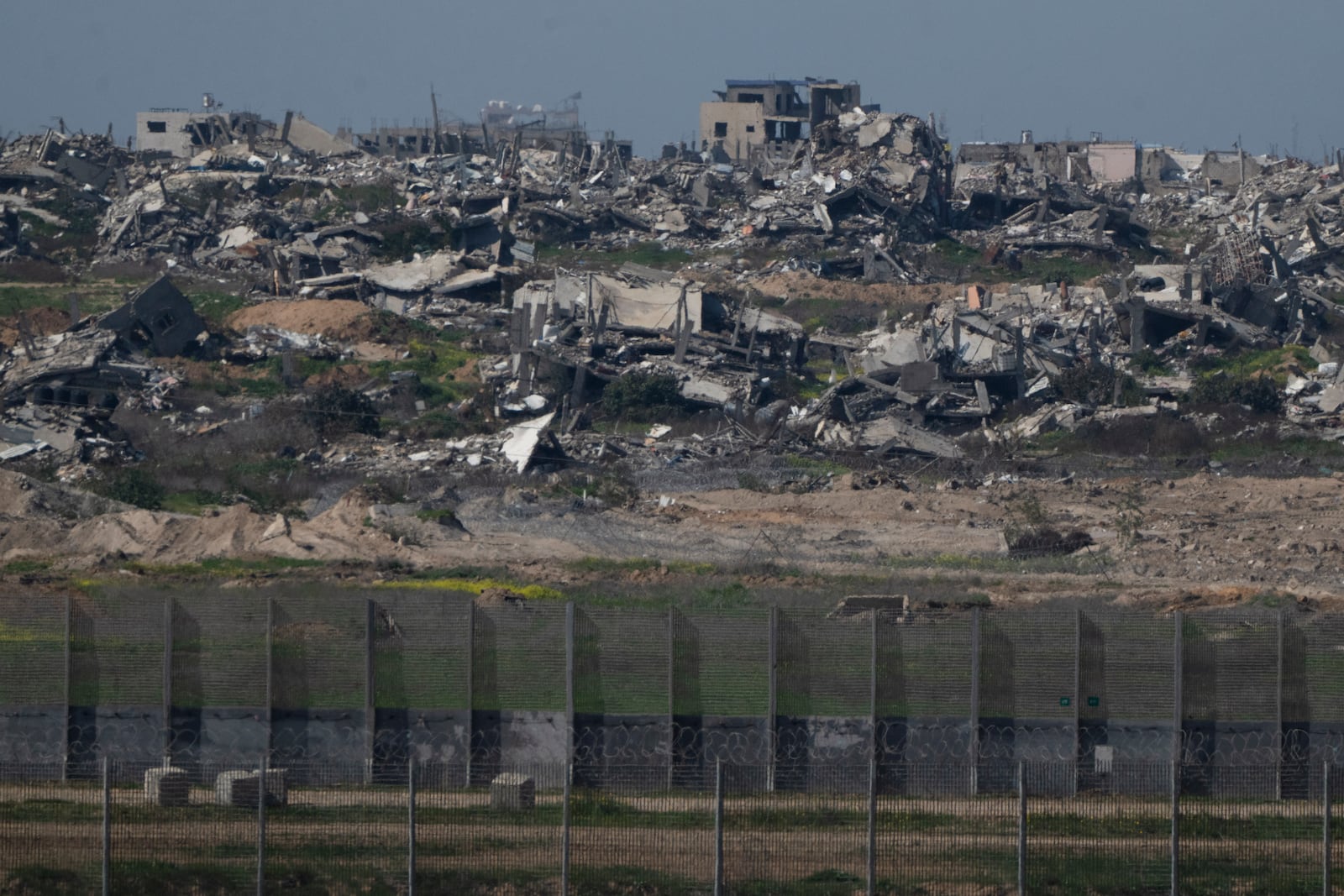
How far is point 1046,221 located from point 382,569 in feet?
118

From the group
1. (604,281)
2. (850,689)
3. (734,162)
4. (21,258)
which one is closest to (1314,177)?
(734,162)

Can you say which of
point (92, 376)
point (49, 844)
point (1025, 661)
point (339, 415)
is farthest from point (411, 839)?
point (92, 376)

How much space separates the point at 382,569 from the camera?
19406mm

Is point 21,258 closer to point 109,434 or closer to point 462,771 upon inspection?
point 109,434

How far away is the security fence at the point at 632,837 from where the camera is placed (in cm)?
1009

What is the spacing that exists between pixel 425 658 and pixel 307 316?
78.7ft

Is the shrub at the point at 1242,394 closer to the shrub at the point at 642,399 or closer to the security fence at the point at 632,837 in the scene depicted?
the shrub at the point at 642,399

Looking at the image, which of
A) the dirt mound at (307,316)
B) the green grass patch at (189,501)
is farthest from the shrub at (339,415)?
the dirt mound at (307,316)

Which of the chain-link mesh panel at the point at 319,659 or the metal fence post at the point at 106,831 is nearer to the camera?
the metal fence post at the point at 106,831

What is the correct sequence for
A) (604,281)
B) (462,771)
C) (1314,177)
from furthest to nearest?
1. (1314,177)
2. (604,281)
3. (462,771)

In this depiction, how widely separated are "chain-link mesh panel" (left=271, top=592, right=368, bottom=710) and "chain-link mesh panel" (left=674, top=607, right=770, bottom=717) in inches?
→ 93.8

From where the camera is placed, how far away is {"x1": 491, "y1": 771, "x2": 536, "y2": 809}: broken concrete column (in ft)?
36.8

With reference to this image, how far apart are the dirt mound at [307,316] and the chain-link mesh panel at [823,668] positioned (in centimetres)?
2364

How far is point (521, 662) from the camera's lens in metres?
12.8
